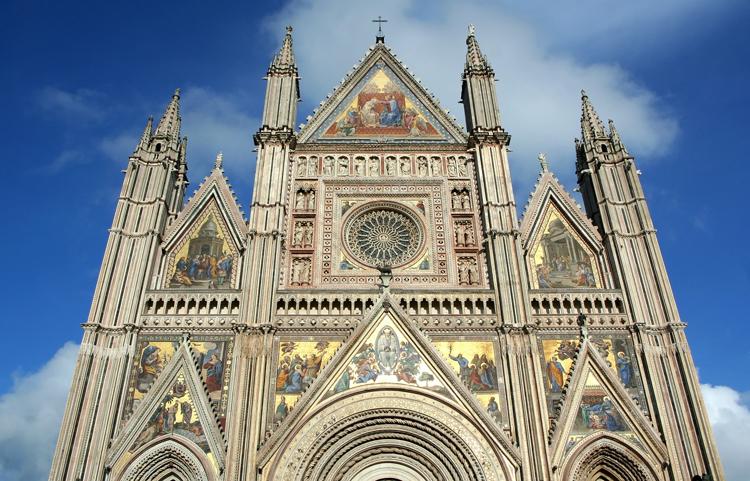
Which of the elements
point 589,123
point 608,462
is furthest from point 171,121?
point 608,462

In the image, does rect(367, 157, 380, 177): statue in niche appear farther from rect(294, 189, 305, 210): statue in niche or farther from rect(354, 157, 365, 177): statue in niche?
rect(294, 189, 305, 210): statue in niche

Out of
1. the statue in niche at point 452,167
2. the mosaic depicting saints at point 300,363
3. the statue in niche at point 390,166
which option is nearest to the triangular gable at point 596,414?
the mosaic depicting saints at point 300,363

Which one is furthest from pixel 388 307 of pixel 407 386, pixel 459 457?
pixel 459 457

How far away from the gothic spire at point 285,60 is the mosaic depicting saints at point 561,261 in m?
10.7

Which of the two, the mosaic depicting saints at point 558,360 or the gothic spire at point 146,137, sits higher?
the gothic spire at point 146,137

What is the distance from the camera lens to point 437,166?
21.2 metres

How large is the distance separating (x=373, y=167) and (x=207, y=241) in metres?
5.89

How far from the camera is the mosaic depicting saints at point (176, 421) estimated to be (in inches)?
627

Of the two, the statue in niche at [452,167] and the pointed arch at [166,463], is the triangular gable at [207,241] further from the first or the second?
the statue in niche at [452,167]

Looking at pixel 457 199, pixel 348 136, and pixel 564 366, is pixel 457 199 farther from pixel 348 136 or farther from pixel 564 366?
pixel 564 366

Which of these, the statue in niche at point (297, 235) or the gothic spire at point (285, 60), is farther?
the gothic spire at point (285, 60)

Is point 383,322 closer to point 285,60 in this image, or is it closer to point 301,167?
point 301,167

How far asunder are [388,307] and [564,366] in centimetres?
501

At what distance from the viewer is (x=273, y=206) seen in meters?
19.6
